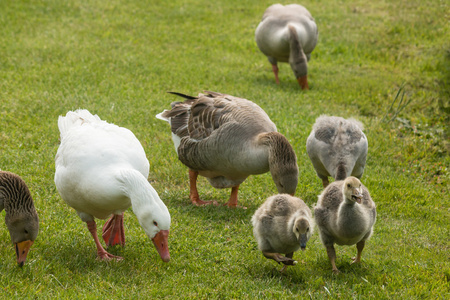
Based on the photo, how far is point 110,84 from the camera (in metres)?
Answer: 12.6

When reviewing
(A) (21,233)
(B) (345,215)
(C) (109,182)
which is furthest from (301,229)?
(A) (21,233)

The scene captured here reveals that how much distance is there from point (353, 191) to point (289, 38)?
26.6 feet

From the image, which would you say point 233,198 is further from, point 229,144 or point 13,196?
point 13,196

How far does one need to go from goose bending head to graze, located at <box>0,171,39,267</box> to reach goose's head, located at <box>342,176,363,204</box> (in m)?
3.26

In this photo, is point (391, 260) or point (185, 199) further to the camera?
point (185, 199)

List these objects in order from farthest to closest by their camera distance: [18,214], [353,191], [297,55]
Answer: [297,55]
[18,214]
[353,191]

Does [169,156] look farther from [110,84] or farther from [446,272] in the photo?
[446,272]

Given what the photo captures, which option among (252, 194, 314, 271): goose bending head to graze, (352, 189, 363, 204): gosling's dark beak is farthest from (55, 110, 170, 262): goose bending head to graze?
(352, 189, 363, 204): gosling's dark beak

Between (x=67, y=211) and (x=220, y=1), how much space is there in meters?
13.7

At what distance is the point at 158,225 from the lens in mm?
5668

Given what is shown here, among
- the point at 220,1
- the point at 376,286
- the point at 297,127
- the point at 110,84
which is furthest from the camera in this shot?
the point at 220,1

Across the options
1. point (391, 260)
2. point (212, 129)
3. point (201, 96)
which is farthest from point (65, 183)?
point (391, 260)

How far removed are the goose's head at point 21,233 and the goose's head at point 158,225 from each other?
46.3 inches

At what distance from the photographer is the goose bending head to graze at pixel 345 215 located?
5832 mm
